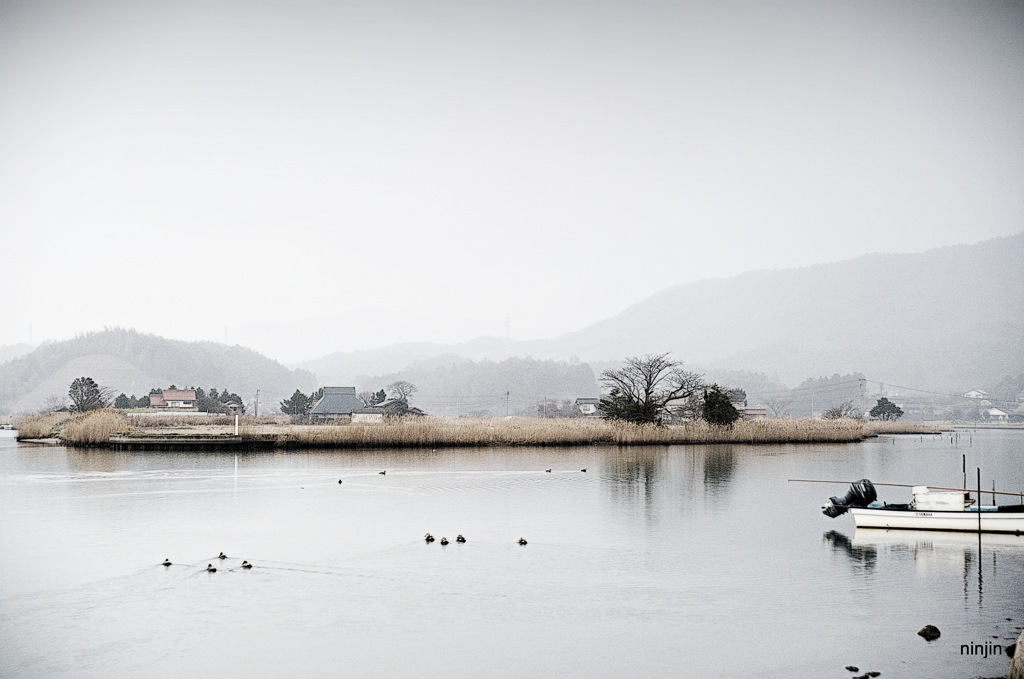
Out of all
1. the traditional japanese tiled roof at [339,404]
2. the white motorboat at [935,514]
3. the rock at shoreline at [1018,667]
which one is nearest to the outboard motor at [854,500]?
the white motorboat at [935,514]

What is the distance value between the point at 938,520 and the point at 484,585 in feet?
30.0

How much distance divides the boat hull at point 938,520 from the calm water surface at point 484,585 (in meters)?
0.33

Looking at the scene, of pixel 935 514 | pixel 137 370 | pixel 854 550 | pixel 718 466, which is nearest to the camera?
pixel 854 550

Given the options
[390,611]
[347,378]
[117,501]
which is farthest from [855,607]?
[347,378]

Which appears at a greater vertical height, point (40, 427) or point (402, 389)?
point (402, 389)

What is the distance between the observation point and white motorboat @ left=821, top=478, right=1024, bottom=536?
15.0 m

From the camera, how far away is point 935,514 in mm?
15227

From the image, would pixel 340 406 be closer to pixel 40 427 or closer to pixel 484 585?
pixel 40 427

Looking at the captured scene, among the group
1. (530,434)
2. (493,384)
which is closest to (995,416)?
(493,384)

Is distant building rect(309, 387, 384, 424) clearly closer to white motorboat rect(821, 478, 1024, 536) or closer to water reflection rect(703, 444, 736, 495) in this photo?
water reflection rect(703, 444, 736, 495)

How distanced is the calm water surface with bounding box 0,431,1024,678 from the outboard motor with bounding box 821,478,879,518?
34cm

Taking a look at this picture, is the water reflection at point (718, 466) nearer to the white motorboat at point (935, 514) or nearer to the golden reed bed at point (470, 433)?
the golden reed bed at point (470, 433)

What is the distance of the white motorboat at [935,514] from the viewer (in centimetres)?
1495

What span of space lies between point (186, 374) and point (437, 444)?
120763 millimetres
